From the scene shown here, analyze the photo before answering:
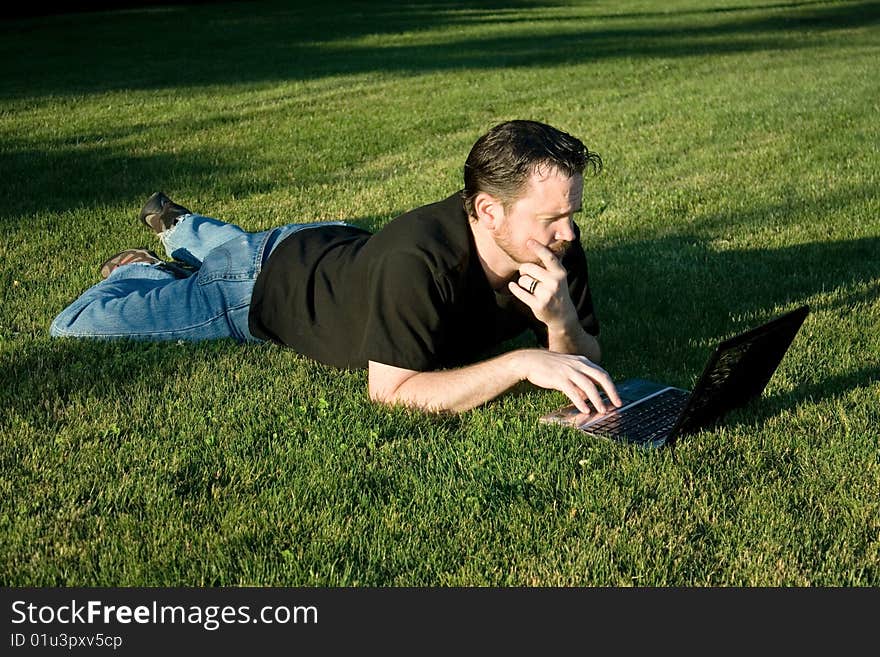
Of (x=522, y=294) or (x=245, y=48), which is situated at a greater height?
(x=522, y=294)

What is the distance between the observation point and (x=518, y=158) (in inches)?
154

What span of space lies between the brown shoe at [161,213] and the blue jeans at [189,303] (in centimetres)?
100

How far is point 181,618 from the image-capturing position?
301 cm

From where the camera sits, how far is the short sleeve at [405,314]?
4020 mm

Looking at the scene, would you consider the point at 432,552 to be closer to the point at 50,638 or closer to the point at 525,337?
the point at 50,638

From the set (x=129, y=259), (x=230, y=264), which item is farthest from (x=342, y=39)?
(x=230, y=264)

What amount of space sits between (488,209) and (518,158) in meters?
0.25

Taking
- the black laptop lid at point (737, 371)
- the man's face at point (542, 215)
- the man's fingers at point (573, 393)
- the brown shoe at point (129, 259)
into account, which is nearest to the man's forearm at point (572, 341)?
the man's face at point (542, 215)

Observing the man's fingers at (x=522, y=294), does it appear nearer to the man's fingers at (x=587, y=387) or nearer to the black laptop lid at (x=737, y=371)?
the man's fingers at (x=587, y=387)

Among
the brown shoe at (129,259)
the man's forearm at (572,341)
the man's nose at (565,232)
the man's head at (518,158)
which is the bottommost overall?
the brown shoe at (129,259)

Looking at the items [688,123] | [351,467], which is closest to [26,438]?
[351,467]

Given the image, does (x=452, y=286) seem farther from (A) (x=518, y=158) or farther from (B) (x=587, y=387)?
(B) (x=587, y=387)

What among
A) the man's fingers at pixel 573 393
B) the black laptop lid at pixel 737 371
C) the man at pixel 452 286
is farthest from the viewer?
the man at pixel 452 286

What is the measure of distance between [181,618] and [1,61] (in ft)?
61.8
